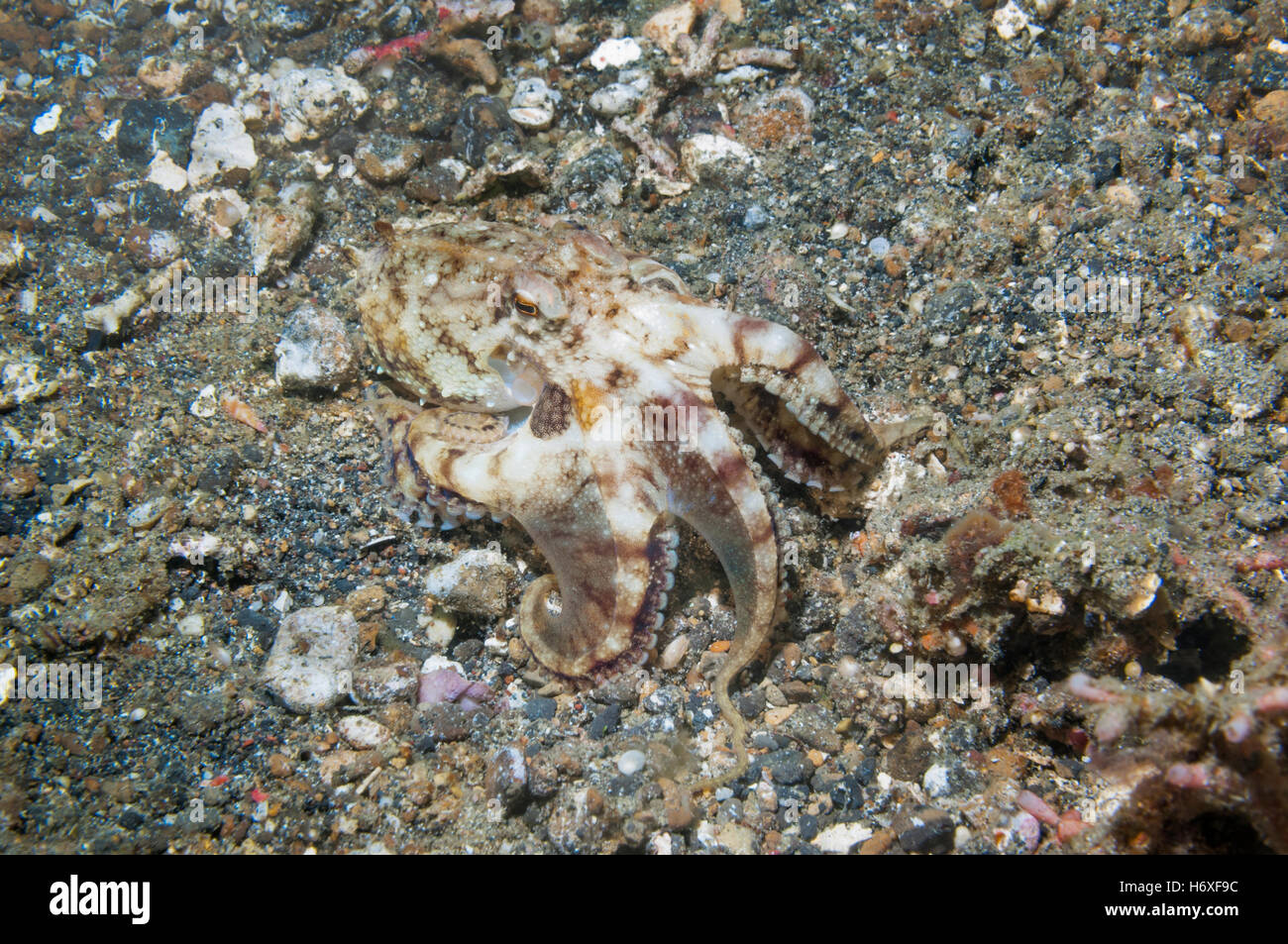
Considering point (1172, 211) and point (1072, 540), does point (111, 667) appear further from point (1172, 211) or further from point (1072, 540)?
point (1172, 211)

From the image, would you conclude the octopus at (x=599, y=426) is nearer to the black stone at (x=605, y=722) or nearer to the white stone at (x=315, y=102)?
the black stone at (x=605, y=722)

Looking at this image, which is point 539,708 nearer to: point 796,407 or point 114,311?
point 796,407

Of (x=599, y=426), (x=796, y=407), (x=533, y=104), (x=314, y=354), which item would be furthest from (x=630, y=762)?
(x=533, y=104)

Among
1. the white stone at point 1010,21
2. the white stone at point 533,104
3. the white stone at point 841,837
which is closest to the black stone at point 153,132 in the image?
the white stone at point 533,104

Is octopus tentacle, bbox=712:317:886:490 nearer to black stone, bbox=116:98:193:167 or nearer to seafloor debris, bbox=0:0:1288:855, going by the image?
seafloor debris, bbox=0:0:1288:855

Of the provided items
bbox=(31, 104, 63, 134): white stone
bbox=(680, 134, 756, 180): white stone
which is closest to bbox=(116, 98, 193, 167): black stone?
bbox=(31, 104, 63, 134): white stone
